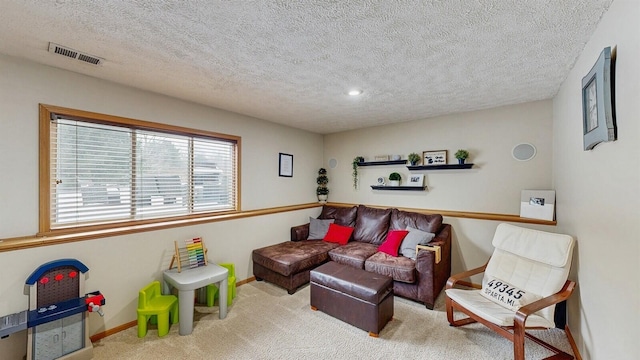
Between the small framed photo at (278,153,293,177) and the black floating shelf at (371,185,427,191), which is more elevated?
the small framed photo at (278,153,293,177)

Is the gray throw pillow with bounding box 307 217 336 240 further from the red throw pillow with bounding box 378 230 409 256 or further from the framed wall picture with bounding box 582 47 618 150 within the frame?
the framed wall picture with bounding box 582 47 618 150

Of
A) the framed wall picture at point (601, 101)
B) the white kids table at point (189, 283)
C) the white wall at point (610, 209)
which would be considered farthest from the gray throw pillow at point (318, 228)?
the framed wall picture at point (601, 101)

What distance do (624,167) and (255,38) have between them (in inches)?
87.8

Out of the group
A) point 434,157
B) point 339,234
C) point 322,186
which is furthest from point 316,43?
point 322,186

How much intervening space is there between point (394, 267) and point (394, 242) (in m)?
0.47

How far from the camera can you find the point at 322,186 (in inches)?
202

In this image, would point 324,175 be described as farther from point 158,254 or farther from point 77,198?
point 77,198

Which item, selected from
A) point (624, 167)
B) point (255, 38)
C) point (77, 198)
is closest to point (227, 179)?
point (77, 198)

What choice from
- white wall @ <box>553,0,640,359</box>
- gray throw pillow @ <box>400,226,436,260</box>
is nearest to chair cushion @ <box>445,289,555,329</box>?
white wall @ <box>553,0,640,359</box>

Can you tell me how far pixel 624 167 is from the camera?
1.28 meters

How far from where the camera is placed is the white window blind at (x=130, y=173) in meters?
2.32

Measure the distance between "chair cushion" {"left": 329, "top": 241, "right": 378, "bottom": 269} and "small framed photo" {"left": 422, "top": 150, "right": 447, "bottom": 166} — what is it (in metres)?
1.52

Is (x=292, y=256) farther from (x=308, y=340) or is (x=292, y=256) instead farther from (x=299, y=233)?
(x=308, y=340)

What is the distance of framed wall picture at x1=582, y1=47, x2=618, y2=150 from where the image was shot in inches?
53.2
